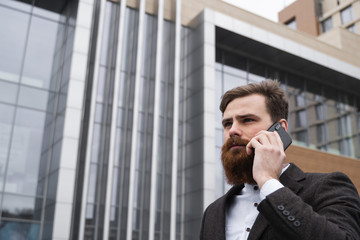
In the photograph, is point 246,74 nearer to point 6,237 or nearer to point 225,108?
point 6,237

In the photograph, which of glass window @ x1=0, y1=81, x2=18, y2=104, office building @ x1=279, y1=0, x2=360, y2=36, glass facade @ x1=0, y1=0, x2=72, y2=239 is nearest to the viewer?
glass facade @ x1=0, y1=0, x2=72, y2=239

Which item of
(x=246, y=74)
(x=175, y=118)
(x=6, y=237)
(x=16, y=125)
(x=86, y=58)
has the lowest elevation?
(x=6, y=237)

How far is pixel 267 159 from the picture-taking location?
1735mm

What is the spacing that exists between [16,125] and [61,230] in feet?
13.9

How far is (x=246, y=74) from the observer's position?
20.7 metres

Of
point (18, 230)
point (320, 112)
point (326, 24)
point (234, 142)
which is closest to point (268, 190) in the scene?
point (234, 142)

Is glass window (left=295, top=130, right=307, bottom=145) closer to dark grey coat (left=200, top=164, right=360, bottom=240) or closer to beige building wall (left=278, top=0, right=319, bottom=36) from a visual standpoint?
dark grey coat (left=200, top=164, right=360, bottom=240)

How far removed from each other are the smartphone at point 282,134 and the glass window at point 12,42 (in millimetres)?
14478

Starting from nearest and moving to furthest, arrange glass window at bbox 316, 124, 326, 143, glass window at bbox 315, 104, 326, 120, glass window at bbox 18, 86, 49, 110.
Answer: glass window at bbox 18, 86, 49, 110, glass window at bbox 316, 124, 326, 143, glass window at bbox 315, 104, 326, 120

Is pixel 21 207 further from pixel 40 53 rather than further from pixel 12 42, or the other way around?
pixel 12 42

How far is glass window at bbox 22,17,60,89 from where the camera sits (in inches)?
599

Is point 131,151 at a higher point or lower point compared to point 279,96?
higher

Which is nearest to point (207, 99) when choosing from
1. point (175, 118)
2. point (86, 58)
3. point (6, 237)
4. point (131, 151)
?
point (175, 118)

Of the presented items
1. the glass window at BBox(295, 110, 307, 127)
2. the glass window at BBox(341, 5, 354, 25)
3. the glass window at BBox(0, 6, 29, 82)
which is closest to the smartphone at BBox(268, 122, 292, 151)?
the glass window at BBox(0, 6, 29, 82)
